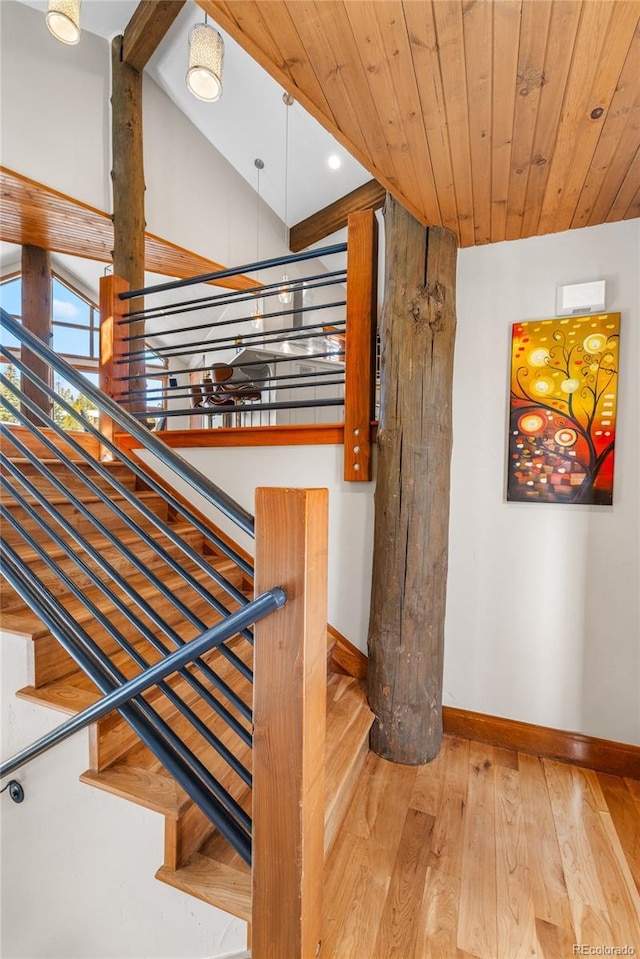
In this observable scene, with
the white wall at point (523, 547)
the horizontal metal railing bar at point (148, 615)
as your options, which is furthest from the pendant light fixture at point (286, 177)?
the horizontal metal railing bar at point (148, 615)

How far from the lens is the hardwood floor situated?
3.74 ft

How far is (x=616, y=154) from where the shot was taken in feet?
4.50

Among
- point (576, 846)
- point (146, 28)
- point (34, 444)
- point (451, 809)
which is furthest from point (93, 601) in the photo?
point (146, 28)

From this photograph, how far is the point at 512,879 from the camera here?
1301mm

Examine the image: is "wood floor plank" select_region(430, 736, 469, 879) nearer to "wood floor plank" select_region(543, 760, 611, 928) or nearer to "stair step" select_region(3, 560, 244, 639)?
"wood floor plank" select_region(543, 760, 611, 928)

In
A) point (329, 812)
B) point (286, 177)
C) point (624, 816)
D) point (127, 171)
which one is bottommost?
point (624, 816)

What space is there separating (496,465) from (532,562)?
480 mm

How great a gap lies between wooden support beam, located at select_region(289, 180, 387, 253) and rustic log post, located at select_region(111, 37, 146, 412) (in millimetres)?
2013

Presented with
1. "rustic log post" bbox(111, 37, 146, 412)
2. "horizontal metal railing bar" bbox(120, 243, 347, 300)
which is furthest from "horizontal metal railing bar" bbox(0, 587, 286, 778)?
"rustic log post" bbox(111, 37, 146, 412)

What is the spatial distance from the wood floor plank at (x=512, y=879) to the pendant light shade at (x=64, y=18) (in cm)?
456

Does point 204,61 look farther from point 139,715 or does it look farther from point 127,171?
point 139,715

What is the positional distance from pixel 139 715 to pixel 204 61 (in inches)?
146

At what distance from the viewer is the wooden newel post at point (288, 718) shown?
809 millimetres

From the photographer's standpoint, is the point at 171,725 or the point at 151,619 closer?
the point at 151,619
